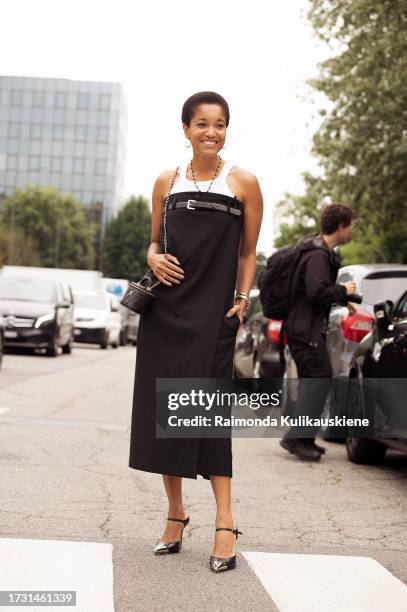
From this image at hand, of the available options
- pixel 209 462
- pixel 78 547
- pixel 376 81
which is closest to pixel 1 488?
pixel 78 547

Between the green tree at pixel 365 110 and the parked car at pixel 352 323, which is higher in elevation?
the green tree at pixel 365 110

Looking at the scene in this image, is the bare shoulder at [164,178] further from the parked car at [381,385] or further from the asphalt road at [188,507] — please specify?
the parked car at [381,385]

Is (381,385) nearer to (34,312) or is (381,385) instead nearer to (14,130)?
(34,312)

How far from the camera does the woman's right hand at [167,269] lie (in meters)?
4.96

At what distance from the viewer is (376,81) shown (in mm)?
21750

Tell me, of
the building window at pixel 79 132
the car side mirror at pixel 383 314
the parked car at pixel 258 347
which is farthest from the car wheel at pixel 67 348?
the building window at pixel 79 132

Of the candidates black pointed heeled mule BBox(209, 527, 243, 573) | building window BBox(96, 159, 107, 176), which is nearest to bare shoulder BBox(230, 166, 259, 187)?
black pointed heeled mule BBox(209, 527, 243, 573)

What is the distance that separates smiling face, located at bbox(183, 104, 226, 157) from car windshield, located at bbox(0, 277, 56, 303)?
1939 cm

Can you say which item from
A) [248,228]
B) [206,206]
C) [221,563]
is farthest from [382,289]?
[221,563]

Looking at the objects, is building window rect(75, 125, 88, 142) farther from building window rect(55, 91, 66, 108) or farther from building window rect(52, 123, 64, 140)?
building window rect(55, 91, 66, 108)

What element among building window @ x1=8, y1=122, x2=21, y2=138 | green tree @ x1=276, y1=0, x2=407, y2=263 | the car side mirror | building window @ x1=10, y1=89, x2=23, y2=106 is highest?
building window @ x1=10, y1=89, x2=23, y2=106

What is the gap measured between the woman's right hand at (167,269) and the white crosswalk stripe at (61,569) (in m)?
1.21

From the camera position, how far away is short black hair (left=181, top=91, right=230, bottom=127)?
504 centimetres

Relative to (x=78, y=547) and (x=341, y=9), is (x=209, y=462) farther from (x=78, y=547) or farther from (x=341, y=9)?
(x=341, y=9)
